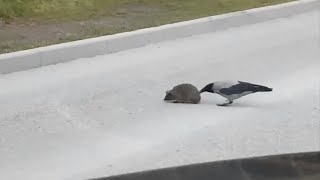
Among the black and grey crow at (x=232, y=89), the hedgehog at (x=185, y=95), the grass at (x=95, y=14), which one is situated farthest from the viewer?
the grass at (x=95, y=14)

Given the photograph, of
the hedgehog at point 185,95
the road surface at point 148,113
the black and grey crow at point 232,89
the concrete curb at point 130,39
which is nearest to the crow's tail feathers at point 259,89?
the black and grey crow at point 232,89

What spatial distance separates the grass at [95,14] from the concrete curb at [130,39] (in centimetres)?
33

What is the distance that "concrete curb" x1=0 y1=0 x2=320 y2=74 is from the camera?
7992 millimetres

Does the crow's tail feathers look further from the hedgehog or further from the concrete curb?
the concrete curb

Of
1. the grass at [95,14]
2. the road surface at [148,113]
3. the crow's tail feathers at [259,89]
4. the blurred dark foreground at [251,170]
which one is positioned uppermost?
the blurred dark foreground at [251,170]

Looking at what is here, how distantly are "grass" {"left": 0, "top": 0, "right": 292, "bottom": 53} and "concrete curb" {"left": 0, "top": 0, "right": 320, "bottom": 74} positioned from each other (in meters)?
0.33

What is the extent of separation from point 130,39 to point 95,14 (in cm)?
200

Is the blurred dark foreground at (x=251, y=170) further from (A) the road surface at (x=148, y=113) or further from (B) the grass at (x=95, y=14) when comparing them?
(B) the grass at (x=95, y=14)

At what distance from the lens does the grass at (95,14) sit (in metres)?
9.22

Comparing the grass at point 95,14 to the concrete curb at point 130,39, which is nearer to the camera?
the concrete curb at point 130,39

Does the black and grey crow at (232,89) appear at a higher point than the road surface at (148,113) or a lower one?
higher

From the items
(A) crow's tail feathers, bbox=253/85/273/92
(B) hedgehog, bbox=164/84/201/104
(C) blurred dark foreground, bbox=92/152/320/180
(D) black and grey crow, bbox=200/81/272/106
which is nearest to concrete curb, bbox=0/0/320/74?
(B) hedgehog, bbox=164/84/201/104

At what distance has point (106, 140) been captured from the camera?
5.53 m

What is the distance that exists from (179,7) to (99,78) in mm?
4434
